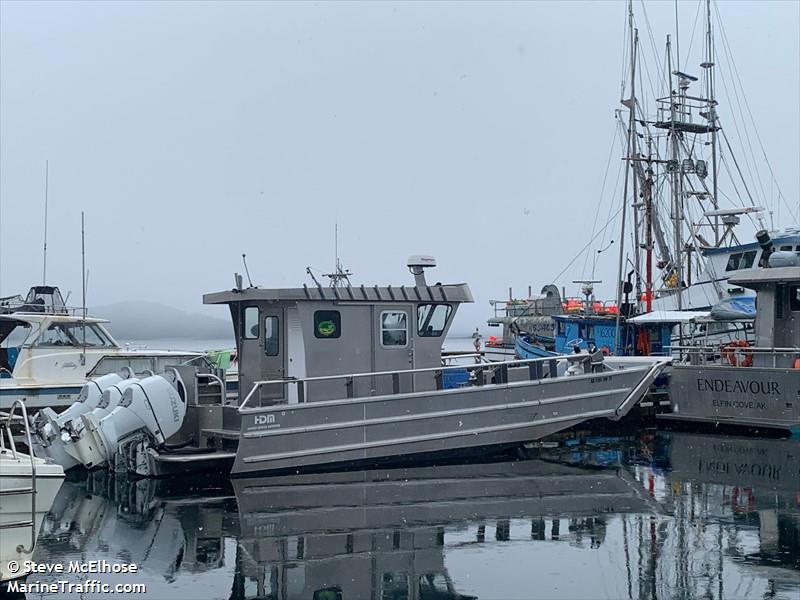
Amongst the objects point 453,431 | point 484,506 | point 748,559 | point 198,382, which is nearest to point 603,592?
point 748,559

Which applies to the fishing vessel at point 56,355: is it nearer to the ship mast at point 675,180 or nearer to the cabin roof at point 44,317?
the cabin roof at point 44,317

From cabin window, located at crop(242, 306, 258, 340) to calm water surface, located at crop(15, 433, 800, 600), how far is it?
278 cm

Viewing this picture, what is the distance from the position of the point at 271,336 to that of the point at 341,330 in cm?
123

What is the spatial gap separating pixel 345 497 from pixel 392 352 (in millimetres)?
3380

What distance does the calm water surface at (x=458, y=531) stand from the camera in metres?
7.74

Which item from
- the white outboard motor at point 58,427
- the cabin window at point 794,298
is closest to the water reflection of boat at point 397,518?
the white outboard motor at point 58,427

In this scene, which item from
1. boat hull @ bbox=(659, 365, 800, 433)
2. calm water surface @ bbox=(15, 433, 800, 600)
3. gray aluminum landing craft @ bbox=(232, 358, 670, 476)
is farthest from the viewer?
boat hull @ bbox=(659, 365, 800, 433)

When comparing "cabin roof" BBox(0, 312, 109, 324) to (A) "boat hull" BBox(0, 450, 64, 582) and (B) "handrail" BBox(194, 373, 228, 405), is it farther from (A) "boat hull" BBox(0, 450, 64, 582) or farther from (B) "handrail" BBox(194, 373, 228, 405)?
(A) "boat hull" BBox(0, 450, 64, 582)

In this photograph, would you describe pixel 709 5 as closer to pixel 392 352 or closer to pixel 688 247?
pixel 688 247

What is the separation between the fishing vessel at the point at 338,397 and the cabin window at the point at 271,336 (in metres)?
0.02

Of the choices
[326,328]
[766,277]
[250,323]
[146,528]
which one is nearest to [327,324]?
[326,328]

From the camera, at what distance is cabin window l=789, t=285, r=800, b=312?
57.0 feet

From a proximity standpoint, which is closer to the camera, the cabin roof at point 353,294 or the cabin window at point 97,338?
the cabin roof at point 353,294

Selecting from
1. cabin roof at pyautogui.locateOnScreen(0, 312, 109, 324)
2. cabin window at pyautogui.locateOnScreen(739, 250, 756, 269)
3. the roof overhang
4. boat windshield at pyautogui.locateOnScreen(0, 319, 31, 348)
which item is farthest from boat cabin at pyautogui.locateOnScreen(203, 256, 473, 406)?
cabin window at pyautogui.locateOnScreen(739, 250, 756, 269)
